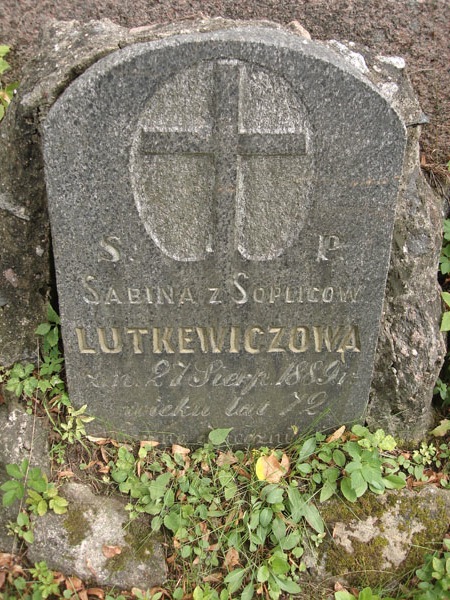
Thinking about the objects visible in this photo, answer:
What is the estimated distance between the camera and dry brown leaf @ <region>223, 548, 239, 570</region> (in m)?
2.30

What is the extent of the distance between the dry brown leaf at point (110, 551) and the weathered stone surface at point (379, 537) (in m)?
0.73

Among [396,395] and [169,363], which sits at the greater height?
[169,363]

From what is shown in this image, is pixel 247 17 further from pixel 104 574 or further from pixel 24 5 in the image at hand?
pixel 104 574

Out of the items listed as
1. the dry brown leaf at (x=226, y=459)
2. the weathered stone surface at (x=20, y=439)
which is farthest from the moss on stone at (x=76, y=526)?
the dry brown leaf at (x=226, y=459)

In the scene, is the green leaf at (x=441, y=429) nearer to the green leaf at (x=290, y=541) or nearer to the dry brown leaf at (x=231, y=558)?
the green leaf at (x=290, y=541)

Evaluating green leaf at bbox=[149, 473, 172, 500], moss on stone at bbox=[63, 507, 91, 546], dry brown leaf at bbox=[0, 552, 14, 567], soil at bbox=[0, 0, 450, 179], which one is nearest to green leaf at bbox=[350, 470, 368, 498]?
green leaf at bbox=[149, 473, 172, 500]

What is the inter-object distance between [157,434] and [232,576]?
2.25 ft

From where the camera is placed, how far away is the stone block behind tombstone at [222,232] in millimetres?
1928

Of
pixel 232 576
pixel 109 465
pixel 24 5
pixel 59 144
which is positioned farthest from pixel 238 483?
pixel 24 5

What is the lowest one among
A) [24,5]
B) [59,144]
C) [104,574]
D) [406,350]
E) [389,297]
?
[104,574]

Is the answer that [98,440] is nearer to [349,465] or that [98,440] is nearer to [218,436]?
[218,436]

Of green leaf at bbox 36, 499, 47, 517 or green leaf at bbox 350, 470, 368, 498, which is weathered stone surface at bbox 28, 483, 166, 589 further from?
green leaf at bbox 350, 470, 368, 498

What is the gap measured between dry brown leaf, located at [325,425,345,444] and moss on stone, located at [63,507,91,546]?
1.07 m

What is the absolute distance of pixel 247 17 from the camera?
131 inches
